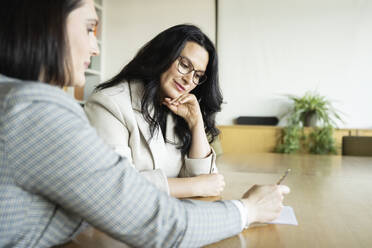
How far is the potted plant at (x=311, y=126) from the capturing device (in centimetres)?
409

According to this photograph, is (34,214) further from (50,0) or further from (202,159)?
(202,159)

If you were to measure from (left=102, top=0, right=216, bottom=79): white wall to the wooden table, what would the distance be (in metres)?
3.41

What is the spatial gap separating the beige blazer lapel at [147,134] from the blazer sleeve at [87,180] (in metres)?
0.68

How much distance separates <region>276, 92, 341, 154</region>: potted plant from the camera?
4.09 m

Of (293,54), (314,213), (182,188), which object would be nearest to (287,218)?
(314,213)

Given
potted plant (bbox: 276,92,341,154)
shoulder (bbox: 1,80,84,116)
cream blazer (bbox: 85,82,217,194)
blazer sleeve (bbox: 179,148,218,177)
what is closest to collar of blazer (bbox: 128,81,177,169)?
cream blazer (bbox: 85,82,217,194)

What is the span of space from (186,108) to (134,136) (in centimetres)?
41

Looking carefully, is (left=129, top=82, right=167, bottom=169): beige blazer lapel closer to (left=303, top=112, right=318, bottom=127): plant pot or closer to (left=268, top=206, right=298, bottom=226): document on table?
(left=268, top=206, right=298, bottom=226): document on table

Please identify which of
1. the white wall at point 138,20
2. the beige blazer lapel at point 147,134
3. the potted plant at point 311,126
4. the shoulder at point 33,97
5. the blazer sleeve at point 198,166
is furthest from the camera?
the white wall at point 138,20

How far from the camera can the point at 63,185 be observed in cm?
56

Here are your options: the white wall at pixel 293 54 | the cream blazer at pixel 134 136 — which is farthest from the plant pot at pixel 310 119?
the cream blazer at pixel 134 136

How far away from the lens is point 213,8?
188 inches

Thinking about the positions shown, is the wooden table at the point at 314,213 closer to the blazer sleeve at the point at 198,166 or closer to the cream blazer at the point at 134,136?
the blazer sleeve at the point at 198,166

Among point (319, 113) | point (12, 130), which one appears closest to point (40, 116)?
point (12, 130)
